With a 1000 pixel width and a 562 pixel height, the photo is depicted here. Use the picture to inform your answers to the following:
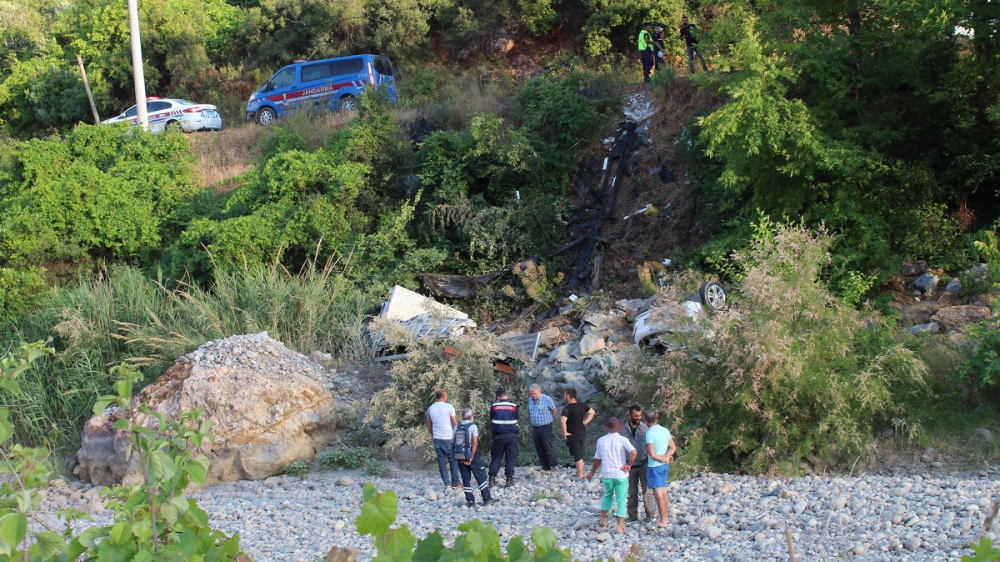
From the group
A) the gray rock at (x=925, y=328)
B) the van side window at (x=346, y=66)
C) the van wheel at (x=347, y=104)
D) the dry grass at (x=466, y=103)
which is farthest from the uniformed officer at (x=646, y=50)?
the gray rock at (x=925, y=328)

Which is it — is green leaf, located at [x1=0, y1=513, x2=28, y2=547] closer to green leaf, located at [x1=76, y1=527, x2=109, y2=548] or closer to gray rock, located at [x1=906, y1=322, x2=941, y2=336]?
green leaf, located at [x1=76, y1=527, x2=109, y2=548]

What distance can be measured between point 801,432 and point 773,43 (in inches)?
265

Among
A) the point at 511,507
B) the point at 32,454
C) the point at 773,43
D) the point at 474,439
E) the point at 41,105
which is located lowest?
the point at 511,507

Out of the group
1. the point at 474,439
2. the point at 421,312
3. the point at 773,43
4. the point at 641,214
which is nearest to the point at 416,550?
the point at 474,439

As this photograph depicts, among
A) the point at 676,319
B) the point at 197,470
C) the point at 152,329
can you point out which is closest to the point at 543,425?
the point at 676,319

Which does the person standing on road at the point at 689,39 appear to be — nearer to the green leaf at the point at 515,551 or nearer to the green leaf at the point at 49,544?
the green leaf at the point at 515,551

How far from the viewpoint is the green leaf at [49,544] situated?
3076mm

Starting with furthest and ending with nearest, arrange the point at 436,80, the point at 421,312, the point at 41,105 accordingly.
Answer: the point at 41,105, the point at 436,80, the point at 421,312

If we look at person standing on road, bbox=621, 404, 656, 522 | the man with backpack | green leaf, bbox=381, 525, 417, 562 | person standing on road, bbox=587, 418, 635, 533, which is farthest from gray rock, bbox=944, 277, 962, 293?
green leaf, bbox=381, 525, 417, 562

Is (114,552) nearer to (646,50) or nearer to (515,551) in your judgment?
(515,551)

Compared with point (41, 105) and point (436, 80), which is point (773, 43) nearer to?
point (436, 80)

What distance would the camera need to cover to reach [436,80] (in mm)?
24844

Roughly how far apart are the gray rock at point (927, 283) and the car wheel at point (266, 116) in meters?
18.4

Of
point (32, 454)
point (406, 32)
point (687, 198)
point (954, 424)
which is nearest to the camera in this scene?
point (32, 454)
